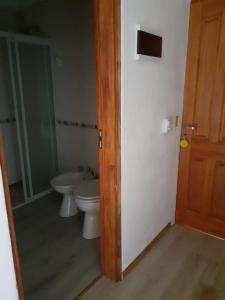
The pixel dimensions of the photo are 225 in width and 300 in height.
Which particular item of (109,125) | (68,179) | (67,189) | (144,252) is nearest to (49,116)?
(68,179)

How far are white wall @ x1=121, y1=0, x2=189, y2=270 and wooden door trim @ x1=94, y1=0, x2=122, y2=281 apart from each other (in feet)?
0.21

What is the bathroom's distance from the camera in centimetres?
245

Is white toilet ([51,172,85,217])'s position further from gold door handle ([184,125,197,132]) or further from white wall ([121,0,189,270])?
gold door handle ([184,125,197,132])

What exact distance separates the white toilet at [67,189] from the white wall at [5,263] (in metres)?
1.47

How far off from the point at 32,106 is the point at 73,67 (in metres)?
0.69

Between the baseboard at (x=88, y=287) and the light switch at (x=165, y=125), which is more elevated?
the light switch at (x=165, y=125)

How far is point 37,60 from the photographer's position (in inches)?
116

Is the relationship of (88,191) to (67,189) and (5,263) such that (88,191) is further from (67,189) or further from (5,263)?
(5,263)

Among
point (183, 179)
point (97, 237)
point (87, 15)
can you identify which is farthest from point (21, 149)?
point (183, 179)

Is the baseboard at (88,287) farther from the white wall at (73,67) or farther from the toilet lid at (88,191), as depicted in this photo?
the white wall at (73,67)

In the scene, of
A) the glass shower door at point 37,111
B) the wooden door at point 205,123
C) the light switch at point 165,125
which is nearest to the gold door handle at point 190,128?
the wooden door at point 205,123

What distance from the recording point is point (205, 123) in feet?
7.11

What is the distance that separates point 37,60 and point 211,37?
195 cm

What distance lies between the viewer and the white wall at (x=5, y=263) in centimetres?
96
